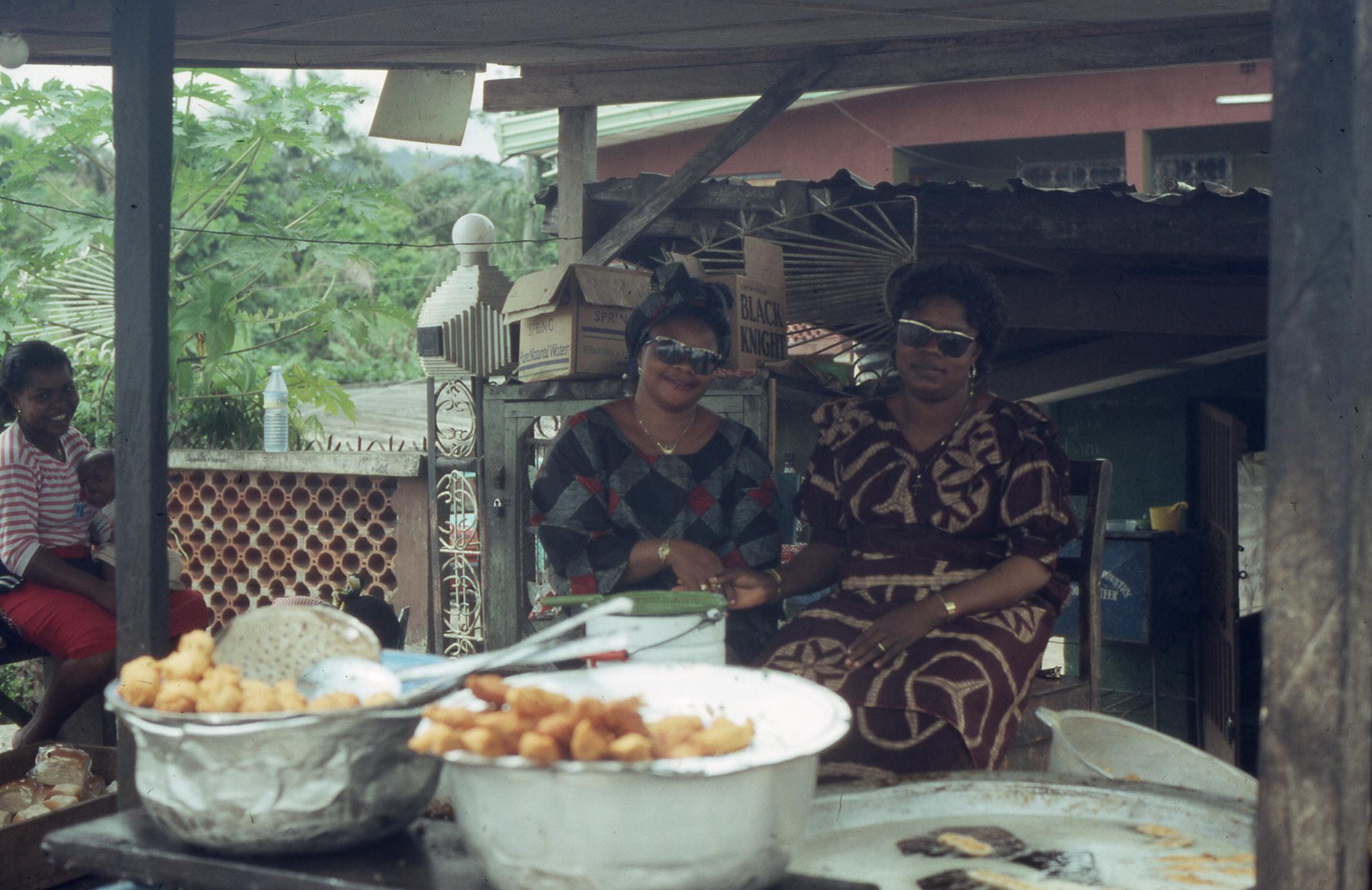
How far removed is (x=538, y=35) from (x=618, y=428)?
124 cm

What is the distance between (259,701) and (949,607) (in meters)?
1.76

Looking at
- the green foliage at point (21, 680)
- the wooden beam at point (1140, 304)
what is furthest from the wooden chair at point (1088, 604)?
the green foliage at point (21, 680)

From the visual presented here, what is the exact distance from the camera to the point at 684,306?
313cm

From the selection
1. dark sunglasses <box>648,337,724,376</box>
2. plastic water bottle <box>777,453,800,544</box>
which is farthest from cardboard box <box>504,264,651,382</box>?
plastic water bottle <box>777,453,800,544</box>

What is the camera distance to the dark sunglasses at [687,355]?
3104 mm

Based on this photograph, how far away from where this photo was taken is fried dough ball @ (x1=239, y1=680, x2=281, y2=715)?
145 centimetres

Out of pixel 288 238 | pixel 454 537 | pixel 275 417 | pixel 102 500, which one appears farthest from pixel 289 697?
pixel 275 417

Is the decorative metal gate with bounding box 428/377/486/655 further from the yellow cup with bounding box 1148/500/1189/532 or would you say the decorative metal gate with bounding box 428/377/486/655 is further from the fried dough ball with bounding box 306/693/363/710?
the fried dough ball with bounding box 306/693/363/710

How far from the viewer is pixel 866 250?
14.1 feet

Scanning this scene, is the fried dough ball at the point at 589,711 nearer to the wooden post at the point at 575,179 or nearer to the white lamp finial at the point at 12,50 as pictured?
the white lamp finial at the point at 12,50

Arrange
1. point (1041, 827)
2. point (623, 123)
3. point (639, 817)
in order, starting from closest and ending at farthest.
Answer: point (639, 817)
point (1041, 827)
point (623, 123)

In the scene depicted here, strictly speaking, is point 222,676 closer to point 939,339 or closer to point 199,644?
point 199,644

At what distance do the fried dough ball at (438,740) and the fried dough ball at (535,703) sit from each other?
7 centimetres

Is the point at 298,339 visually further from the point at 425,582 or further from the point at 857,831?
the point at 857,831
